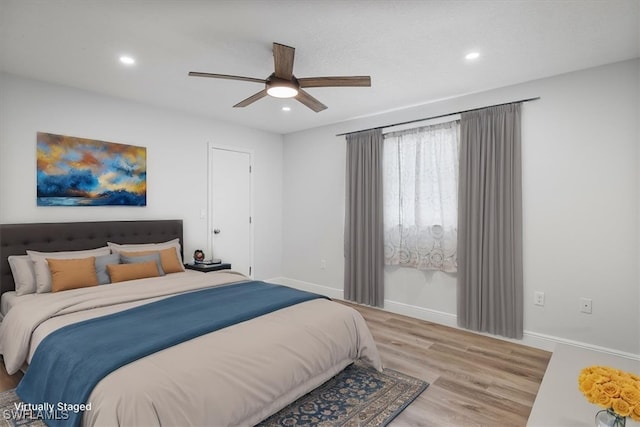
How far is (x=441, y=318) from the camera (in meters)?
3.98

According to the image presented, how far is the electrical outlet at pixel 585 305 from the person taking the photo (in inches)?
120

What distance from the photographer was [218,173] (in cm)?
489

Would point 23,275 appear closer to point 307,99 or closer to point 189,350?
point 189,350

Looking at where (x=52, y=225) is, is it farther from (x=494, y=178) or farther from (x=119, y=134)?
(x=494, y=178)

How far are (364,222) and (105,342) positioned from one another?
335 centimetres

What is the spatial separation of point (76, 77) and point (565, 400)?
15.5 feet

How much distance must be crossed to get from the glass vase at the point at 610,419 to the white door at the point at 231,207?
4.40 meters

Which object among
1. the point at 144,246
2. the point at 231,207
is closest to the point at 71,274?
the point at 144,246

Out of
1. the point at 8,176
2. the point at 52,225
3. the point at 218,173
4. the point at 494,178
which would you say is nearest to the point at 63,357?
the point at 52,225

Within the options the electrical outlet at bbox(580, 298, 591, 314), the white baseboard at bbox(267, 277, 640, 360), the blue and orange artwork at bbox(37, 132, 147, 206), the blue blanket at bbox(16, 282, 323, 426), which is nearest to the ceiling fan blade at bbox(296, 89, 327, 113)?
the blue blanket at bbox(16, 282, 323, 426)

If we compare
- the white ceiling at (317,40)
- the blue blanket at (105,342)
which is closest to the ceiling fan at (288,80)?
the white ceiling at (317,40)

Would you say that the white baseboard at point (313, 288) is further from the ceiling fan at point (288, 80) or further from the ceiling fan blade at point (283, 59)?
the ceiling fan blade at point (283, 59)

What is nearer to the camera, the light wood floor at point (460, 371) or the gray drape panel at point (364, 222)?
the light wood floor at point (460, 371)

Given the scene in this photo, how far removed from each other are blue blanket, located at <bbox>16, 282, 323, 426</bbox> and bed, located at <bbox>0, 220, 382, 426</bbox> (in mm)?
42
